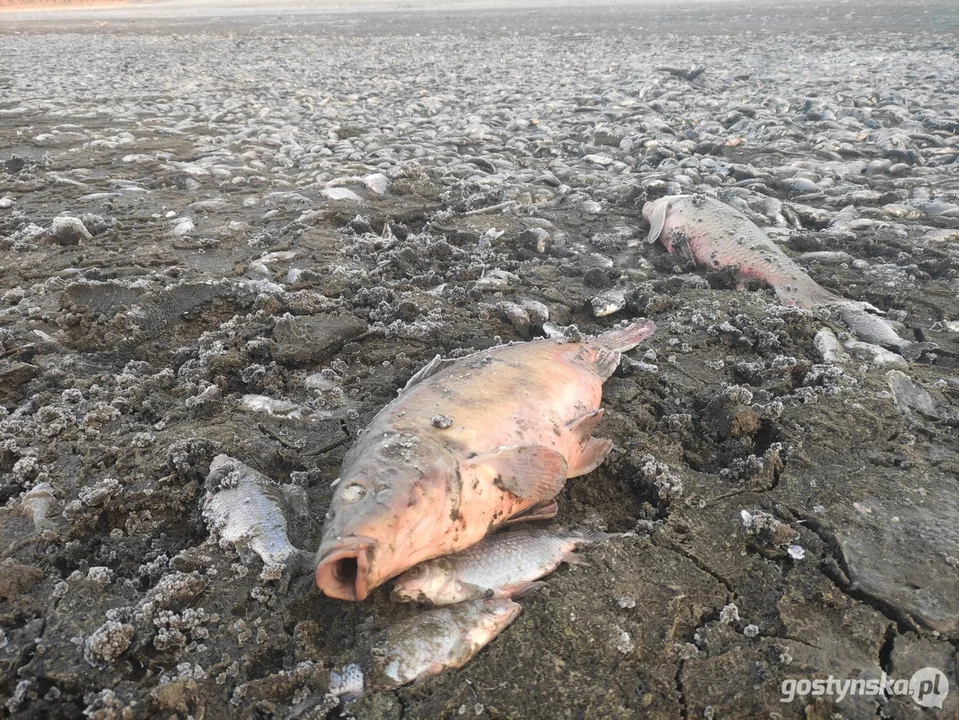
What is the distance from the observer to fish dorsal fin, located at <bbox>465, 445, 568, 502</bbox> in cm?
296

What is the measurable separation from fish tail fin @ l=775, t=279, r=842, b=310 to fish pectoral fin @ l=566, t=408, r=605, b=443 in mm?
2694

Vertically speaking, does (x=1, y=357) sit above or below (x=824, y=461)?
above

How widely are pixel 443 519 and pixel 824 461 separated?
2267 mm

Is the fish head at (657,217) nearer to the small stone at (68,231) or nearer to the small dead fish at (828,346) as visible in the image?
the small dead fish at (828,346)

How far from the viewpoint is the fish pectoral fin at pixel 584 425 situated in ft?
11.4

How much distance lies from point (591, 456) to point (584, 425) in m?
0.19

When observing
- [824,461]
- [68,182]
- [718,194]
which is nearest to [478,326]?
[824,461]

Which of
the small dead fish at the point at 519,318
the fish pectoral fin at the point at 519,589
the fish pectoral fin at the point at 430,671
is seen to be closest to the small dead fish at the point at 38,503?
the fish pectoral fin at the point at 430,671

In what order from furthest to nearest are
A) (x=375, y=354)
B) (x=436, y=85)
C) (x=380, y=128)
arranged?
(x=436, y=85)
(x=380, y=128)
(x=375, y=354)

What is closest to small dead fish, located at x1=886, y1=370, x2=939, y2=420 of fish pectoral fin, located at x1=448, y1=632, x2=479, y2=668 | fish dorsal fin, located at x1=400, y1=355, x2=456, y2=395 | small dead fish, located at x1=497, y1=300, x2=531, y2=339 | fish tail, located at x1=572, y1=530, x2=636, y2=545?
fish tail, located at x1=572, y1=530, x2=636, y2=545

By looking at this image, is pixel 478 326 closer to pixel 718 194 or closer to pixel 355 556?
pixel 355 556

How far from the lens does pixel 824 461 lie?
11.5 ft

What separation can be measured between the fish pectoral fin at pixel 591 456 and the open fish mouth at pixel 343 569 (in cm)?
133

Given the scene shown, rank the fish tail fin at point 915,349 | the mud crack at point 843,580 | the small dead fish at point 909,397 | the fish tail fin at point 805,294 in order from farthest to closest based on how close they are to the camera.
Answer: the fish tail fin at point 805,294, the fish tail fin at point 915,349, the small dead fish at point 909,397, the mud crack at point 843,580
